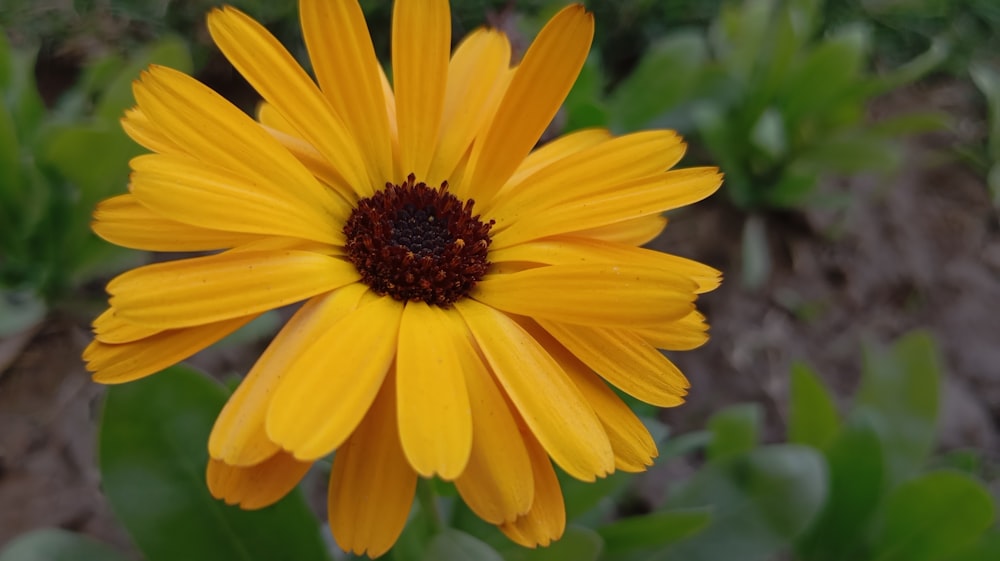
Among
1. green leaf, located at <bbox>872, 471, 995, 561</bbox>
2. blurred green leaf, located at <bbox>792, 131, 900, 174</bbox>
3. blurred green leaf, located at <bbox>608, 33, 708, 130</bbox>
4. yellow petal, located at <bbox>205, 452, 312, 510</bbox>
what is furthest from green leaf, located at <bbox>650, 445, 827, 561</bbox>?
blurred green leaf, located at <bbox>792, 131, 900, 174</bbox>

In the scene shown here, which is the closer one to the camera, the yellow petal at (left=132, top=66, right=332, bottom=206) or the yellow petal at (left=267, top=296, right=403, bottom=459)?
the yellow petal at (left=267, top=296, right=403, bottom=459)

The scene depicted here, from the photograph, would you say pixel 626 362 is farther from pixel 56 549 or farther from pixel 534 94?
pixel 56 549

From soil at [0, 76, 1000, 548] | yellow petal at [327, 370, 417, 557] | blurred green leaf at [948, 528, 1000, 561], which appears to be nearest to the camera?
yellow petal at [327, 370, 417, 557]

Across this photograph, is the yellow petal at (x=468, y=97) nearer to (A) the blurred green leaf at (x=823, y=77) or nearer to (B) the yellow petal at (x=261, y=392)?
(B) the yellow petal at (x=261, y=392)

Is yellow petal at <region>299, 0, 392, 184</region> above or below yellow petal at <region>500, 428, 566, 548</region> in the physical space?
above

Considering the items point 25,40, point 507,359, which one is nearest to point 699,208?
point 507,359

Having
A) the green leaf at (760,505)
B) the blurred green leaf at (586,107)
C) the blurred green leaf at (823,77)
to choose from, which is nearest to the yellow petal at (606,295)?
the green leaf at (760,505)

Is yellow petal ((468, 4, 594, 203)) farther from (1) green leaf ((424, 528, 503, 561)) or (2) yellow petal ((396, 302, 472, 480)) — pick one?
(1) green leaf ((424, 528, 503, 561))
